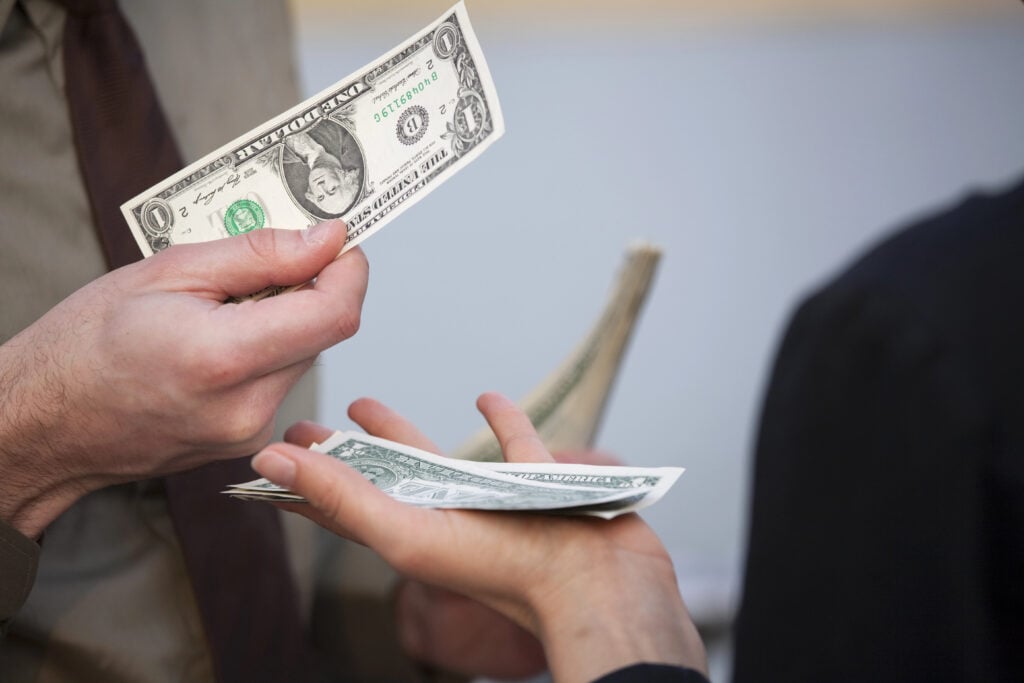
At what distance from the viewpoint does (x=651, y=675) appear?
53 cm

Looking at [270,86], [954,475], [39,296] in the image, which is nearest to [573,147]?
[270,86]

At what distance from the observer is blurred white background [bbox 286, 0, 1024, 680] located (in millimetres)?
2230

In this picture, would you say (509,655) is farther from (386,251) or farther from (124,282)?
(386,251)

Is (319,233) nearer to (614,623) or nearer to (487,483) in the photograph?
(487,483)

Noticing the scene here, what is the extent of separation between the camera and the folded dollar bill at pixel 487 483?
2.04 ft

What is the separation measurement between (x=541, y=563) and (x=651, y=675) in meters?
0.11

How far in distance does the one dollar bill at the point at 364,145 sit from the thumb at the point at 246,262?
4.6 inches

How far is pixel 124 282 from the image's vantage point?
2.17 ft

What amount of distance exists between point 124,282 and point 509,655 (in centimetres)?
71

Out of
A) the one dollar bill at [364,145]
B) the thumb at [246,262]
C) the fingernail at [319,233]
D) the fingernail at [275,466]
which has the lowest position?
the fingernail at [275,466]

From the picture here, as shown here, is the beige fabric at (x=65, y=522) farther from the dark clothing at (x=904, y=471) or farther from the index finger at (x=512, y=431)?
the dark clothing at (x=904, y=471)

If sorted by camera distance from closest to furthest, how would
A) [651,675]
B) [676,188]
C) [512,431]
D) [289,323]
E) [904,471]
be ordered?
[904,471], [651,675], [289,323], [512,431], [676,188]

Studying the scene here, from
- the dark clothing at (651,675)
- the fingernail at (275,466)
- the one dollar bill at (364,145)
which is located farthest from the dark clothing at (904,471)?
the one dollar bill at (364,145)

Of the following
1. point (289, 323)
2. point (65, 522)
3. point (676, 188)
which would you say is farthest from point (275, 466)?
point (676, 188)
